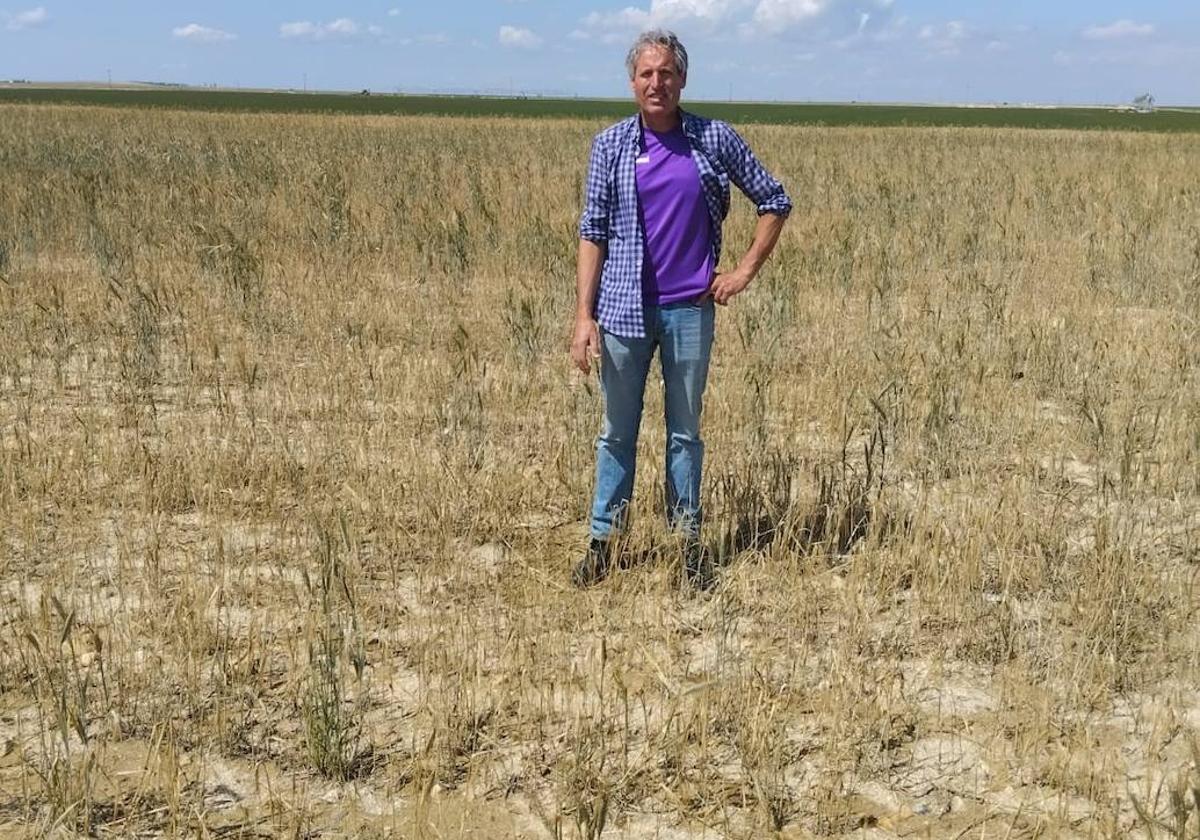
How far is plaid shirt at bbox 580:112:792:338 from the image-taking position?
132 inches

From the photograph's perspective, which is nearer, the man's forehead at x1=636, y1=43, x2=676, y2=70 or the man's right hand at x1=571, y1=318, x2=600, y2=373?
the man's forehead at x1=636, y1=43, x2=676, y2=70

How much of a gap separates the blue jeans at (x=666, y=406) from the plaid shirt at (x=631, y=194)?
100 millimetres

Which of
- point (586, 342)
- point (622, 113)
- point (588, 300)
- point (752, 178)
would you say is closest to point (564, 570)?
point (586, 342)

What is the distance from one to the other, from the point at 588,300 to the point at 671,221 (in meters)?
0.39

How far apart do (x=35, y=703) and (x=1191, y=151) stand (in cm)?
2389

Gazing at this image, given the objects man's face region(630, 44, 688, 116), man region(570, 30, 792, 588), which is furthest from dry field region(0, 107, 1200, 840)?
man's face region(630, 44, 688, 116)

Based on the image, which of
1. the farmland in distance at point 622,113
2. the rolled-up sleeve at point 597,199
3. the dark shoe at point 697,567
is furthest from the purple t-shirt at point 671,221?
the farmland in distance at point 622,113

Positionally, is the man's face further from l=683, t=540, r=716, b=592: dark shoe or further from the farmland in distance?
the farmland in distance

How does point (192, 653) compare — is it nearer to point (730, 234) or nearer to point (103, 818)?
point (103, 818)

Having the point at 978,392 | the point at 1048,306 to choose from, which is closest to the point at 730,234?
the point at 1048,306

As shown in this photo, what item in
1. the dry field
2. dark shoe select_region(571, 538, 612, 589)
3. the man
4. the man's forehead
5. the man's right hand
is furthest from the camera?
dark shoe select_region(571, 538, 612, 589)

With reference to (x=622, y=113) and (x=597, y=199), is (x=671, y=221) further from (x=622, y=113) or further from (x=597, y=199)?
(x=622, y=113)

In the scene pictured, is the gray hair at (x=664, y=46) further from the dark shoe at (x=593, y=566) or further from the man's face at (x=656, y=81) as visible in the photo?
the dark shoe at (x=593, y=566)

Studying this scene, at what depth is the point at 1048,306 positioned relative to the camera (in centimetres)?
761
